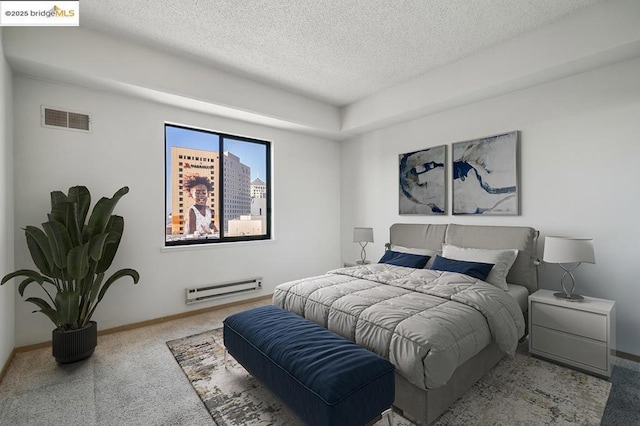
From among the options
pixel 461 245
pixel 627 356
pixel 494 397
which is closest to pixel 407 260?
pixel 461 245

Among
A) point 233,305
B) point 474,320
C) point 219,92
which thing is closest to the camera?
point 474,320

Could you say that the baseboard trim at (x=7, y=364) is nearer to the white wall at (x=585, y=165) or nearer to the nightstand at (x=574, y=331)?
the nightstand at (x=574, y=331)

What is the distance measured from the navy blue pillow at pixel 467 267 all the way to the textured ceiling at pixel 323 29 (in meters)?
2.27

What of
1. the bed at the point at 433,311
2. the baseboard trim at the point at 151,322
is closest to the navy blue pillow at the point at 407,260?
the bed at the point at 433,311

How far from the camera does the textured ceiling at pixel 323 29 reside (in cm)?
252

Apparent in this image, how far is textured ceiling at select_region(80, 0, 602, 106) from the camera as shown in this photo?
2521 millimetres

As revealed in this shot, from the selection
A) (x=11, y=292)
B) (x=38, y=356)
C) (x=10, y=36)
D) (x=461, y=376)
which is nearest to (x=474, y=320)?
(x=461, y=376)

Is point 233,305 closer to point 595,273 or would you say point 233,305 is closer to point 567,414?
point 567,414

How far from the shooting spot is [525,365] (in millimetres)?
2529

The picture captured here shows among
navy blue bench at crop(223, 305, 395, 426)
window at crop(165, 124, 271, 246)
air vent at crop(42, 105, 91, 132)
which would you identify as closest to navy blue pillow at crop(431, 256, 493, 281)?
navy blue bench at crop(223, 305, 395, 426)

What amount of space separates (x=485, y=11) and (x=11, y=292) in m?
4.94

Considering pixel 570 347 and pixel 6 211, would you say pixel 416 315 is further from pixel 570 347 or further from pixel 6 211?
pixel 6 211

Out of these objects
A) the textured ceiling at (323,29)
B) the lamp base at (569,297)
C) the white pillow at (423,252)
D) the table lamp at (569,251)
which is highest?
the textured ceiling at (323,29)

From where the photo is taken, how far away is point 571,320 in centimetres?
249
